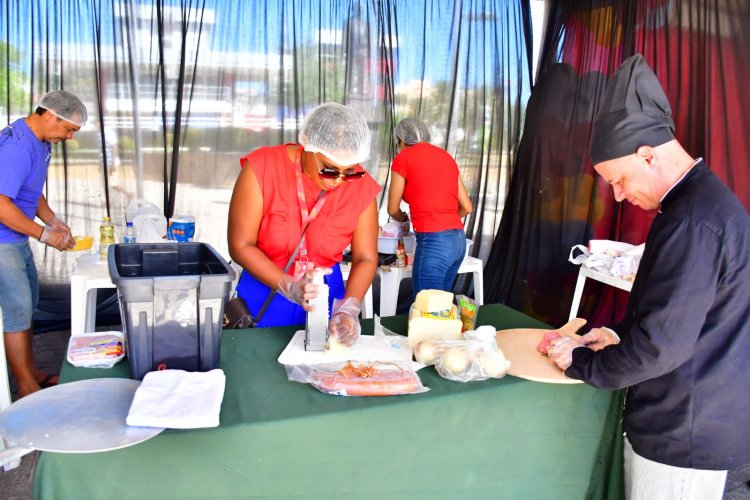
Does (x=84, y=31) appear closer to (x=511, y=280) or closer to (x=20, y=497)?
(x=20, y=497)

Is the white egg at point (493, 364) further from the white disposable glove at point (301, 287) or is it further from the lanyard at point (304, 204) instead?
the lanyard at point (304, 204)

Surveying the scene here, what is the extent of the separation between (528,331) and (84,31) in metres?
4.16

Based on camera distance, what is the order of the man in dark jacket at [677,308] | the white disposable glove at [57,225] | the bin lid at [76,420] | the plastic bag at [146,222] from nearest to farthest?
the bin lid at [76,420] → the man in dark jacket at [677,308] → the white disposable glove at [57,225] → the plastic bag at [146,222]

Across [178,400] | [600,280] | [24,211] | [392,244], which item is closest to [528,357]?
[178,400]

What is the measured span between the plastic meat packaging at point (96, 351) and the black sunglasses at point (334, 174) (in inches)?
34.1

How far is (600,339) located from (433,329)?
21.3 inches

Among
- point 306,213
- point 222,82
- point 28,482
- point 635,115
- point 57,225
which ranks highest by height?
point 222,82

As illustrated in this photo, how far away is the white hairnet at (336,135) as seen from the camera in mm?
2000

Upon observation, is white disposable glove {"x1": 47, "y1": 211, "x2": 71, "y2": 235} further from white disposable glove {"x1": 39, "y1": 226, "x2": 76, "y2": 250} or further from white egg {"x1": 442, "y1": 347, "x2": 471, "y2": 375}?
white egg {"x1": 442, "y1": 347, "x2": 471, "y2": 375}

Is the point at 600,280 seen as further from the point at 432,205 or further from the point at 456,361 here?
the point at 456,361

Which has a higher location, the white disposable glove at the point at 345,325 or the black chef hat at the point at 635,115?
the black chef hat at the point at 635,115

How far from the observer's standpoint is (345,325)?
1.87m

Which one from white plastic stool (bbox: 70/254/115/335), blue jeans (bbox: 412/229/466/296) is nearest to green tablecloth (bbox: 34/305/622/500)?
white plastic stool (bbox: 70/254/115/335)

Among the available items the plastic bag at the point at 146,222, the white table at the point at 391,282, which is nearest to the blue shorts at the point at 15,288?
the plastic bag at the point at 146,222
